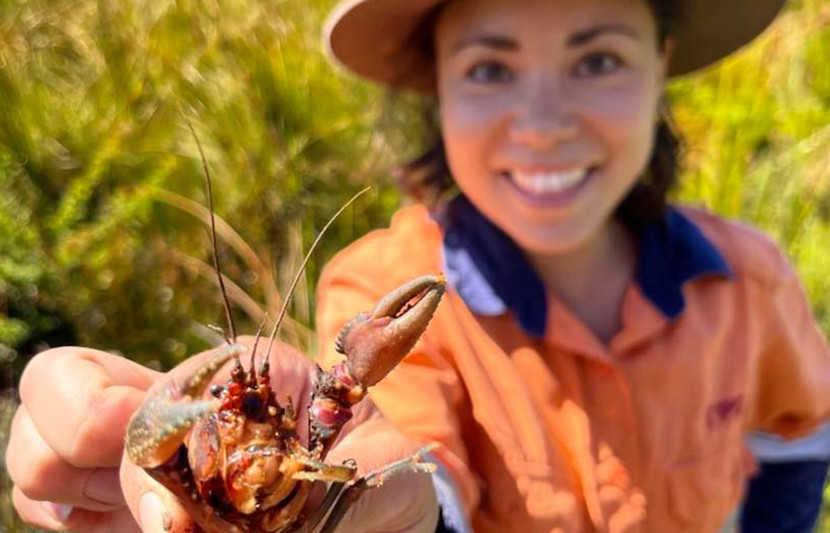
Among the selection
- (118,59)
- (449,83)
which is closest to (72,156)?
(118,59)

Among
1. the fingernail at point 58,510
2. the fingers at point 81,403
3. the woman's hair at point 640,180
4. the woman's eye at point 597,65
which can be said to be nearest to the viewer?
the fingers at point 81,403

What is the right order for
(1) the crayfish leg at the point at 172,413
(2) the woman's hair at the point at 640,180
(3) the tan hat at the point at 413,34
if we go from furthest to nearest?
(2) the woman's hair at the point at 640,180, (3) the tan hat at the point at 413,34, (1) the crayfish leg at the point at 172,413

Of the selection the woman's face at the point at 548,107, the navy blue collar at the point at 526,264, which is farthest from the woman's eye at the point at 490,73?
the navy blue collar at the point at 526,264

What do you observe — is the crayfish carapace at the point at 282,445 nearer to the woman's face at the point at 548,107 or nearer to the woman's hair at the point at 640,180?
the woman's face at the point at 548,107

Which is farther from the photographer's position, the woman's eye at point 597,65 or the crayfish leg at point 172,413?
the woman's eye at point 597,65

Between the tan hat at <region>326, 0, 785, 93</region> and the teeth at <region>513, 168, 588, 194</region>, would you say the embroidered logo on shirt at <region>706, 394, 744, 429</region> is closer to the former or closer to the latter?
the teeth at <region>513, 168, 588, 194</region>

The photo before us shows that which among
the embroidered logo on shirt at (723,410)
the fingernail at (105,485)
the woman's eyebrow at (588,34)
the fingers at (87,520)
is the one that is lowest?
the embroidered logo on shirt at (723,410)
